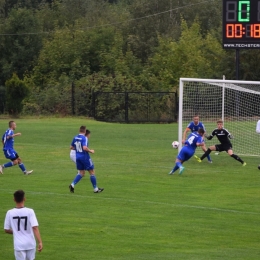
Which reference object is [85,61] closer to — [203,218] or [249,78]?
[249,78]

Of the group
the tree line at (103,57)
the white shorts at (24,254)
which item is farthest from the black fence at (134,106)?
the white shorts at (24,254)

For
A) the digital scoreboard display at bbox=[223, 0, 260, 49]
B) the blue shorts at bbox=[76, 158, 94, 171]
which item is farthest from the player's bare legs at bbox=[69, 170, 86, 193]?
the digital scoreboard display at bbox=[223, 0, 260, 49]

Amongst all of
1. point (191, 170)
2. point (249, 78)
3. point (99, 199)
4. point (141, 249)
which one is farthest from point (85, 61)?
point (141, 249)

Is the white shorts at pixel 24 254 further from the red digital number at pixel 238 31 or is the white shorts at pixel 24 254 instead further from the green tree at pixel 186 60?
the green tree at pixel 186 60

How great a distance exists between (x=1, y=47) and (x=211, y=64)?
63.4 ft

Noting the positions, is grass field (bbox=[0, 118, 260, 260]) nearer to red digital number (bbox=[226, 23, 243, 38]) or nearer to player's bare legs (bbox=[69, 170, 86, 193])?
player's bare legs (bbox=[69, 170, 86, 193])

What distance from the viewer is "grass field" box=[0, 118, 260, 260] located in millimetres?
13922

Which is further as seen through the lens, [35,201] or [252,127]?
[252,127]

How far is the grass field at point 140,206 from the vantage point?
1392 centimetres

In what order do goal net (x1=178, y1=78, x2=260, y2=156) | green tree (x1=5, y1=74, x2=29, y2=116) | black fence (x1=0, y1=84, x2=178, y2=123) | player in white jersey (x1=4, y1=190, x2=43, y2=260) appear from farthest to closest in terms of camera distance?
green tree (x1=5, y1=74, x2=29, y2=116), black fence (x1=0, y1=84, x2=178, y2=123), goal net (x1=178, y1=78, x2=260, y2=156), player in white jersey (x1=4, y1=190, x2=43, y2=260)

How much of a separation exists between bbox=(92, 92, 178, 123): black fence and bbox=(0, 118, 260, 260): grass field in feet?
61.1

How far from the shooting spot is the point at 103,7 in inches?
3342

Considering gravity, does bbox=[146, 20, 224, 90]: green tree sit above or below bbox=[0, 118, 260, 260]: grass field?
above

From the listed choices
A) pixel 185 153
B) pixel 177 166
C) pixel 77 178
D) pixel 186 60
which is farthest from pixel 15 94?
pixel 77 178
